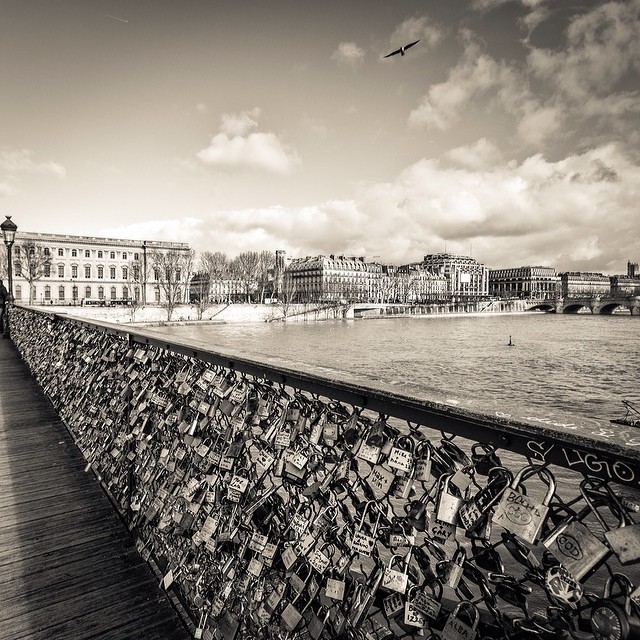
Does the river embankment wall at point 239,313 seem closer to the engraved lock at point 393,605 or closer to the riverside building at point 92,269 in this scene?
the riverside building at point 92,269

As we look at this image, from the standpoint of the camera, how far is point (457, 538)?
1.42 metres

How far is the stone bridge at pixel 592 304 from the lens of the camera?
117 meters

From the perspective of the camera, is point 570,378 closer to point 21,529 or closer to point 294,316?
point 21,529

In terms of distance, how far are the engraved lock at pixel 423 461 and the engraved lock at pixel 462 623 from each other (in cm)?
36

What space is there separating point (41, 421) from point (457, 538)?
6.55 m

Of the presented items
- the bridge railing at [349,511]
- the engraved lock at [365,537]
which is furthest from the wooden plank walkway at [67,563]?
the engraved lock at [365,537]

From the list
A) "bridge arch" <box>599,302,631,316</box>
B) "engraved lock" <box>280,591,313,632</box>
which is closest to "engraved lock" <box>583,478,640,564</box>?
"engraved lock" <box>280,591,313,632</box>

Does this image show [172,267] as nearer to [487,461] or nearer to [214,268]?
[214,268]

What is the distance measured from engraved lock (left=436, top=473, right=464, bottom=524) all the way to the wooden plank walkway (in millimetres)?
1895

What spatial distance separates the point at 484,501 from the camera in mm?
1354

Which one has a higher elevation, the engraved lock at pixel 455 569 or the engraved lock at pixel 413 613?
the engraved lock at pixel 455 569

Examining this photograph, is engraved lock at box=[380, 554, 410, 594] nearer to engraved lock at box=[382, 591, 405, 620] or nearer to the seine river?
engraved lock at box=[382, 591, 405, 620]

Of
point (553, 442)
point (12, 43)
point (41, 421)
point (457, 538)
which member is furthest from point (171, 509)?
point (12, 43)

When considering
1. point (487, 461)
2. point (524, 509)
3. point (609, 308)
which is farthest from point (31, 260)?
point (609, 308)
